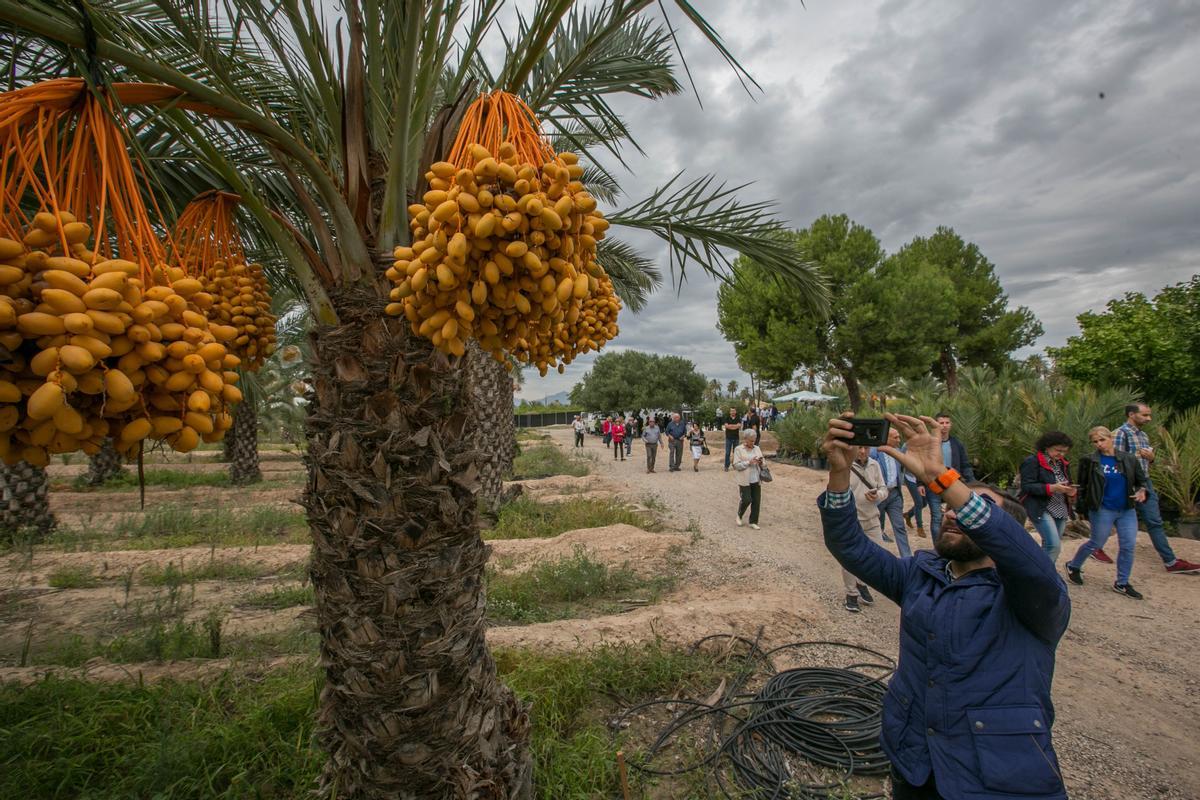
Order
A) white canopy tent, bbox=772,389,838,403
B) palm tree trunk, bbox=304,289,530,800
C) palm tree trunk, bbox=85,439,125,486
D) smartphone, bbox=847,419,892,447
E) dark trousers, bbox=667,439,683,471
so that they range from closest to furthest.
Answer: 1. palm tree trunk, bbox=304,289,530,800
2. smartphone, bbox=847,419,892,447
3. palm tree trunk, bbox=85,439,125,486
4. dark trousers, bbox=667,439,683,471
5. white canopy tent, bbox=772,389,838,403

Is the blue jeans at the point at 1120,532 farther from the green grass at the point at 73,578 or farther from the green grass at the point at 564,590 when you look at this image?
the green grass at the point at 73,578

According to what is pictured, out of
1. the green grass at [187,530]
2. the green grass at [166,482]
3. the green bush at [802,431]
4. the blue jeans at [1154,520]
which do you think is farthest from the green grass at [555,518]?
the green bush at [802,431]

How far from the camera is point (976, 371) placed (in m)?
16.8

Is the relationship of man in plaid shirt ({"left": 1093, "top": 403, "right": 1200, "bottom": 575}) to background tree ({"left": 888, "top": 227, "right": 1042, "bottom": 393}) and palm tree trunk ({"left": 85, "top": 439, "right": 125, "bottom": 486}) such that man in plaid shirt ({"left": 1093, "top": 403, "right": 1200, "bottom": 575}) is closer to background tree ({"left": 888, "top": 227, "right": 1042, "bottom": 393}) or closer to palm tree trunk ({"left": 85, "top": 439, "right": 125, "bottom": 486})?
palm tree trunk ({"left": 85, "top": 439, "right": 125, "bottom": 486})

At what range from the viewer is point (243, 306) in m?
2.22

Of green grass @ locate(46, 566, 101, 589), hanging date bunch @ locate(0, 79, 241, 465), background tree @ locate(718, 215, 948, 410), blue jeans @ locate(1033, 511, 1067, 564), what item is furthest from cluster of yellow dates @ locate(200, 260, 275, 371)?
background tree @ locate(718, 215, 948, 410)

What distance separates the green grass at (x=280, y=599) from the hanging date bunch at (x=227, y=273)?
4378mm

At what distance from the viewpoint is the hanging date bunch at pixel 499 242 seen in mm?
1424

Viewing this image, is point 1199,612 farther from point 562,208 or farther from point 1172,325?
point 1172,325

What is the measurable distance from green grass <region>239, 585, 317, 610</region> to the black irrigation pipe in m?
3.93

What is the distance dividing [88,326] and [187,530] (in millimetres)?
10540

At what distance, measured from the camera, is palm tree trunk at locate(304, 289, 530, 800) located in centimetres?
226

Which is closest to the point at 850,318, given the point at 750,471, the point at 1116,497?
the point at 750,471

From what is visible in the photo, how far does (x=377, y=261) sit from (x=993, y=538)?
2.47 metres
